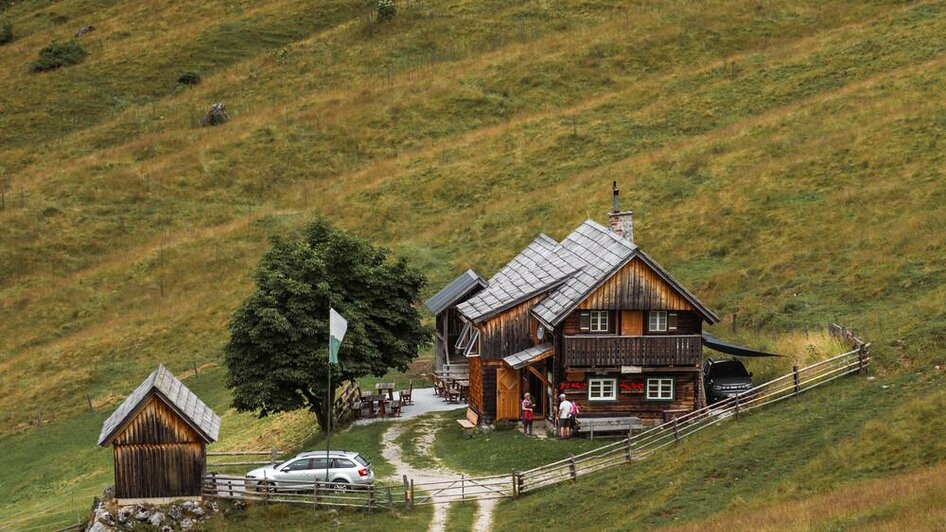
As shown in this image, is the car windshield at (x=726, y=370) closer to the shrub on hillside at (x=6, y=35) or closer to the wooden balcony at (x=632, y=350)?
the wooden balcony at (x=632, y=350)

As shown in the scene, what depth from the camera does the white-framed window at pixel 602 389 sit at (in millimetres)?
46625

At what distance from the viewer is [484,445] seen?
4547 cm

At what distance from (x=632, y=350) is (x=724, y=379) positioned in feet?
14.4

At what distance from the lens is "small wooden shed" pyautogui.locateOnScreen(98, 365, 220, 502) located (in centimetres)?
3847

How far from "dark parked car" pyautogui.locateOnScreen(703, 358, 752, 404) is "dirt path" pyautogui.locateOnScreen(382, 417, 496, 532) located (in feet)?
37.3

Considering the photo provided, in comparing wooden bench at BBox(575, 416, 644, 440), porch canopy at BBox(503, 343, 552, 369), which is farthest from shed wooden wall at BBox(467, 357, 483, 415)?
wooden bench at BBox(575, 416, 644, 440)

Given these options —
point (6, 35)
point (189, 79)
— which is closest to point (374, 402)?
point (189, 79)

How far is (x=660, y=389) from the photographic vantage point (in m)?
46.8

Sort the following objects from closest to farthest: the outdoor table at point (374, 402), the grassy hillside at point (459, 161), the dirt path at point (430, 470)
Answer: the dirt path at point (430, 470) → the outdoor table at point (374, 402) → the grassy hillside at point (459, 161)

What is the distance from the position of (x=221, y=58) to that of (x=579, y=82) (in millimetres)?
38760

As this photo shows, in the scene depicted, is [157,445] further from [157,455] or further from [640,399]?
[640,399]

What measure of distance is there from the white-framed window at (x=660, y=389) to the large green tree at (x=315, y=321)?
1061 cm

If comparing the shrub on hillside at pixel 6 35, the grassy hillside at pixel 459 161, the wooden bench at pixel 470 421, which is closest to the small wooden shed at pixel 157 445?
the grassy hillside at pixel 459 161

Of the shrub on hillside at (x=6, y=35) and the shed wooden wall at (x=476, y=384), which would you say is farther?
the shrub on hillside at (x=6, y=35)
